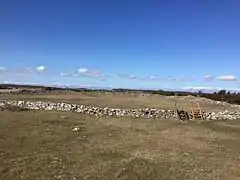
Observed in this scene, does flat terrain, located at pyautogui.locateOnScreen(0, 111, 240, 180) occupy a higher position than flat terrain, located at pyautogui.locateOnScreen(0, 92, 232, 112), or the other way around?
flat terrain, located at pyautogui.locateOnScreen(0, 92, 232, 112)

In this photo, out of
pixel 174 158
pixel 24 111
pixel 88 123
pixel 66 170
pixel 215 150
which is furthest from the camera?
pixel 24 111

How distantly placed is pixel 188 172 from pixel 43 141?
10987mm

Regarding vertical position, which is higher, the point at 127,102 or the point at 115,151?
the point at 127,102

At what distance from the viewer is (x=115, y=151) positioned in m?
22.0

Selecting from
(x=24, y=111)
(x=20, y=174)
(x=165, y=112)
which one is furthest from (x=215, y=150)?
(x=24, y=111)

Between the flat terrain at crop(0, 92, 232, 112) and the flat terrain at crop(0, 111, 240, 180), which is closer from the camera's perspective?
the flat terrain at crop(0, 111, 240, 180)

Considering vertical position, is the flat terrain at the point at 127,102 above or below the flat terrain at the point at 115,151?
above

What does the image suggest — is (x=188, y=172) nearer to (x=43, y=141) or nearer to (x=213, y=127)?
(x=43, y=141)

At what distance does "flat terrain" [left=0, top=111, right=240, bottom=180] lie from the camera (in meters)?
17.4

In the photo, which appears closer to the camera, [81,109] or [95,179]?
[95,179]

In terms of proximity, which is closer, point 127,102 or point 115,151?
point 115,151

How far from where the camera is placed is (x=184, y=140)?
27.0 meters

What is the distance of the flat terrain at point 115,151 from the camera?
17.4 meters

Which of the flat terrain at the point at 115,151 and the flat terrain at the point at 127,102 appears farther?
the flat terrain at the point at 127,102
